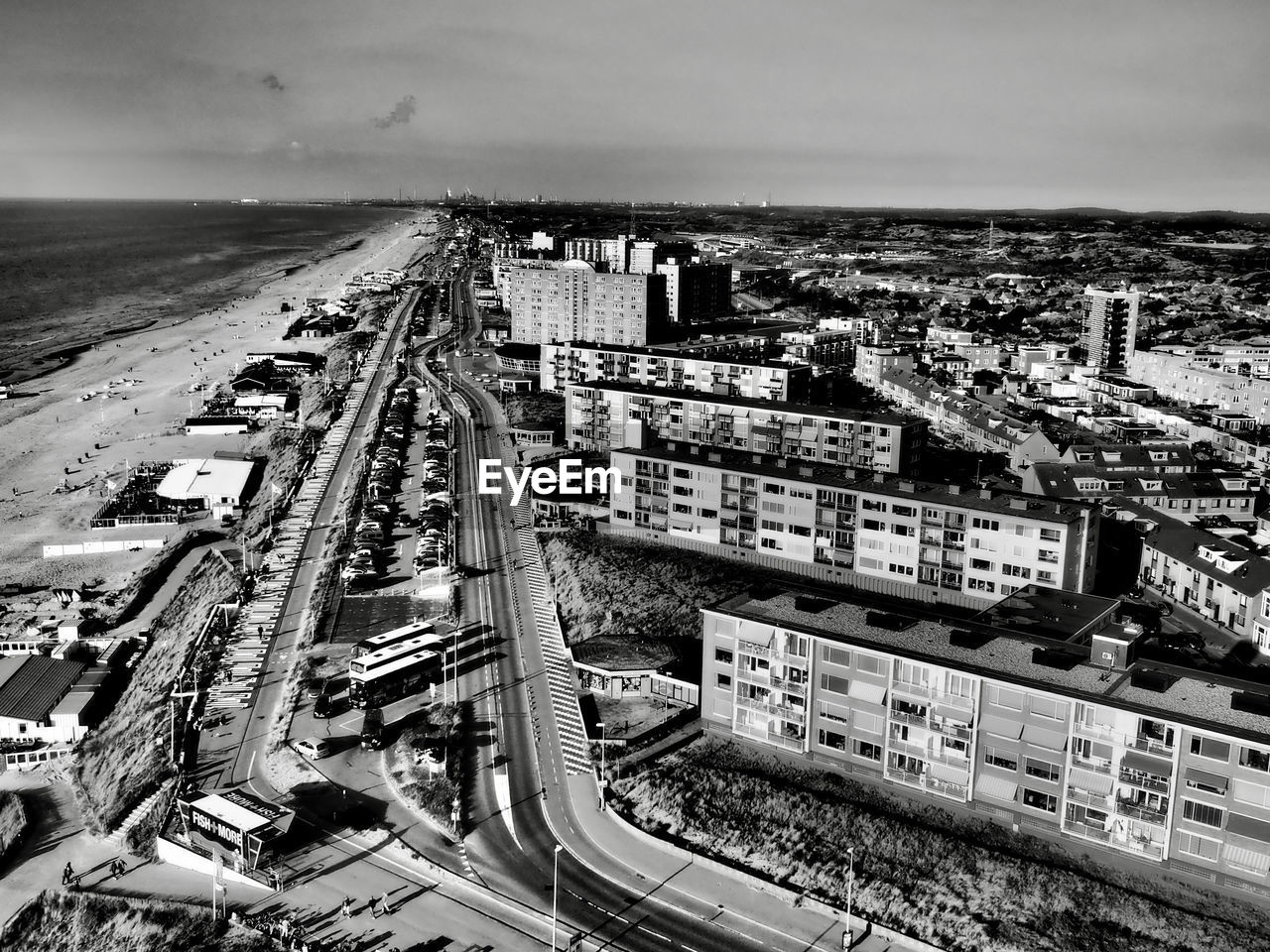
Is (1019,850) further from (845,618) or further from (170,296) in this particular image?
(170,296)

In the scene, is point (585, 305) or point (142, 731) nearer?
point (142, 731)

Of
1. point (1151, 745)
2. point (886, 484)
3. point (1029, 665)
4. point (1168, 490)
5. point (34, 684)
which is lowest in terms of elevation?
point (34, 684)

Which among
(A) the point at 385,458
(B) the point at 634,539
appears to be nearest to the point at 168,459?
(A) the point at 385,458

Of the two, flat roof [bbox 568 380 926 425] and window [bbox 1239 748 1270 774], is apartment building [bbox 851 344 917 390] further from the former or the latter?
window [bbox 1239 748 1270 774]

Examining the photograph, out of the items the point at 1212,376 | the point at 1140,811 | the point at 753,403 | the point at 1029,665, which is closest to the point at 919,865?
the point at 1140,811

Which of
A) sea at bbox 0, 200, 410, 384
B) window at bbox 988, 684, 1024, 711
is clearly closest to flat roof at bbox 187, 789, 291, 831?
window at bbox 988, 684, 1024, 711

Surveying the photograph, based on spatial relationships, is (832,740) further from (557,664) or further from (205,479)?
(205,479)
